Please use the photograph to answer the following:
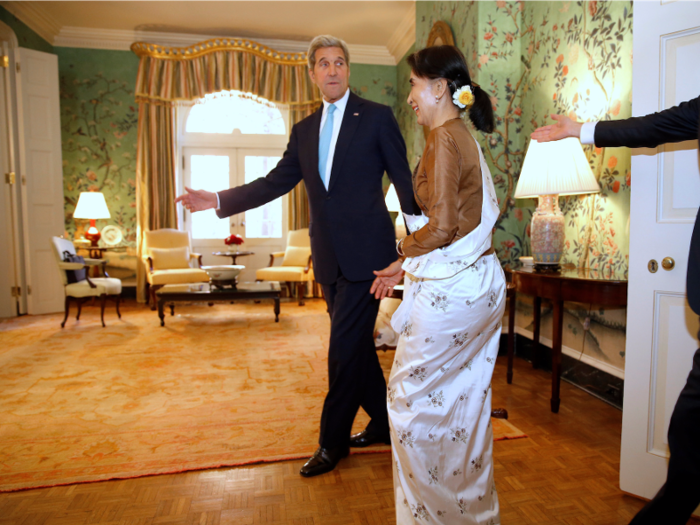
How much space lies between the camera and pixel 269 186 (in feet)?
6.84

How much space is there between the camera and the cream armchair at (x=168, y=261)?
572 centimetres

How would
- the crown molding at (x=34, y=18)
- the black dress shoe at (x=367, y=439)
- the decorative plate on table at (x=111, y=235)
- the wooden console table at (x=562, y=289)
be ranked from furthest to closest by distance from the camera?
the decorative plate on table at (x=111, y=235)
the crown molding at (x=34, y=18)
the wooden console table at (x=562, y=289)
the black dress shoe at (x=367, y=439)

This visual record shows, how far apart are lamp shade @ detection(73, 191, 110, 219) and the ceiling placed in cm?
211

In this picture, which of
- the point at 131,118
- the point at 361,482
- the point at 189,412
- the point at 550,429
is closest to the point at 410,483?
the point at 361,482

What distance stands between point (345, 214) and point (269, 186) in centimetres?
43

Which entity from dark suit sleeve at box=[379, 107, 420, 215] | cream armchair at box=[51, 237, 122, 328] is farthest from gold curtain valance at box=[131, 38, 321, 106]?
dark suit sleeve at box=[379, 107, 420, 215]

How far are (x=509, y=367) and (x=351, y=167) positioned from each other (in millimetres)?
1862

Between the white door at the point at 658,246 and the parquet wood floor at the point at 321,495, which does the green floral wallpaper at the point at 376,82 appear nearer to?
the white door at the point at 658,246

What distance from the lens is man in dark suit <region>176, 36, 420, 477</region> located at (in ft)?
6.06

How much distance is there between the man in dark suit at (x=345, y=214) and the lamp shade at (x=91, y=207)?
4.80m

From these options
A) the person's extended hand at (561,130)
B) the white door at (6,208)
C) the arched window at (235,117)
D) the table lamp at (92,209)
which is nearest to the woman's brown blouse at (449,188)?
the person's extended hand at (561,130)

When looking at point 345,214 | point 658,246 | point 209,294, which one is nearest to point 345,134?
point 345,214

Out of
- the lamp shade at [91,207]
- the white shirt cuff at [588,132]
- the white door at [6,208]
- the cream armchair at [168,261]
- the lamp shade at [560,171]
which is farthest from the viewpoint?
the lamp shade at [91,207]

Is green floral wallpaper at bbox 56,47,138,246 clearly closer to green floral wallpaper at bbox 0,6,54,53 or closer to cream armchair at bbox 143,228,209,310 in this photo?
green floral wallpaper at bbox 0,6,54,53
